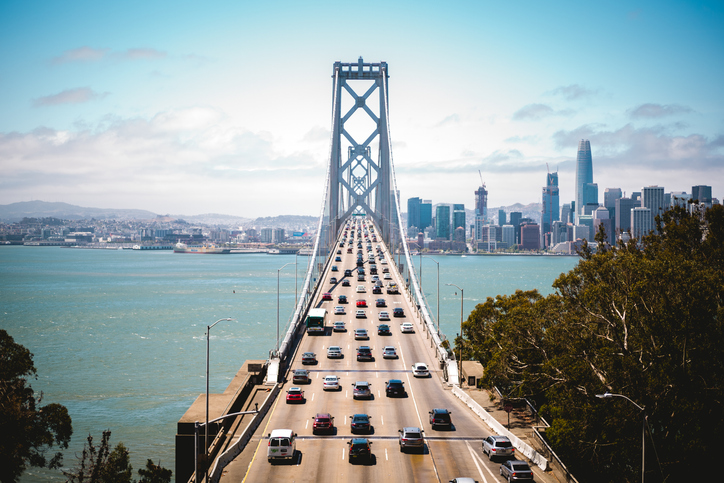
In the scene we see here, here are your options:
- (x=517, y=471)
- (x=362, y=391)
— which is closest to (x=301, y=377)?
(x=362, y=391)

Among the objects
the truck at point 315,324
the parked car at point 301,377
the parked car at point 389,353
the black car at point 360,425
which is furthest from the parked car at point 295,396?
the truck at point 315,324

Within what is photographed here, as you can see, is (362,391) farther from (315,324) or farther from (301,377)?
(315,324)

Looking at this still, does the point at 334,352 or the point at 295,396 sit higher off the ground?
the point at 334,352

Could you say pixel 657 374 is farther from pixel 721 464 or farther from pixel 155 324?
pixel 155 324

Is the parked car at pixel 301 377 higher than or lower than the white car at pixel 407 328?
lower

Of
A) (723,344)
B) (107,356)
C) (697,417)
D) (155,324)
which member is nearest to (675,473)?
(697,417)

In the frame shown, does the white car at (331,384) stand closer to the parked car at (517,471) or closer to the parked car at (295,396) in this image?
the parked car at (295,396)
